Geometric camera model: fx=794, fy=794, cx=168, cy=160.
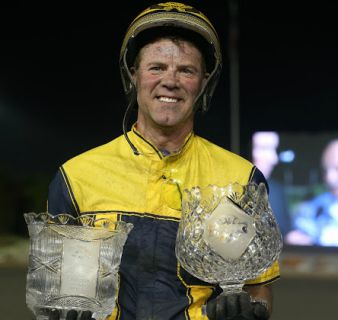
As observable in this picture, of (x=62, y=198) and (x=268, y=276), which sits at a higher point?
(x=62, y=198)

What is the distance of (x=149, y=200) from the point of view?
2236 millimetres

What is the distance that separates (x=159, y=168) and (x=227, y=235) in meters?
0.46

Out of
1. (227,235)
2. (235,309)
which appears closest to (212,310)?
(235,309)

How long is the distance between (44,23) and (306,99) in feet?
21.3

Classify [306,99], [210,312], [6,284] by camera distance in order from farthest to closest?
1. [306,99]
2. [6,284]
3. [210,312]

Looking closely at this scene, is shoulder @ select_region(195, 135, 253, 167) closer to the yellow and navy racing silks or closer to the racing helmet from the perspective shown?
the yellow and navy racing silks

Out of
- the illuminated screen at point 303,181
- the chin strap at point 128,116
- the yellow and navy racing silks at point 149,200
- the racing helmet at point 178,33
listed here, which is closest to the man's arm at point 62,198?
the yellow and navy racing silks at point 149,200

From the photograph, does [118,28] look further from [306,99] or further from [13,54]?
[306,99]

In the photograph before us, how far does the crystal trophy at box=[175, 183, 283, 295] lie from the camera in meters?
1.91

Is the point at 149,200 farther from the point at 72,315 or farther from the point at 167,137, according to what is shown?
the point at 72,315

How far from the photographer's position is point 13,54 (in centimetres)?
1941

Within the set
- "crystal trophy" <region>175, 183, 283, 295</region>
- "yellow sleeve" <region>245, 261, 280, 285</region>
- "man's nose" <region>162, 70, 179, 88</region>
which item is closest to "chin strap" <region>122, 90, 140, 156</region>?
"man's nose" <region>162, 70, 179, 88</region>

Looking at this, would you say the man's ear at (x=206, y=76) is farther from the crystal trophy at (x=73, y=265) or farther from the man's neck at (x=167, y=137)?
the crystal trophy at (x=73, y=265)

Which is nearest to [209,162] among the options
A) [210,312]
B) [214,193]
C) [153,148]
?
[153,148]
